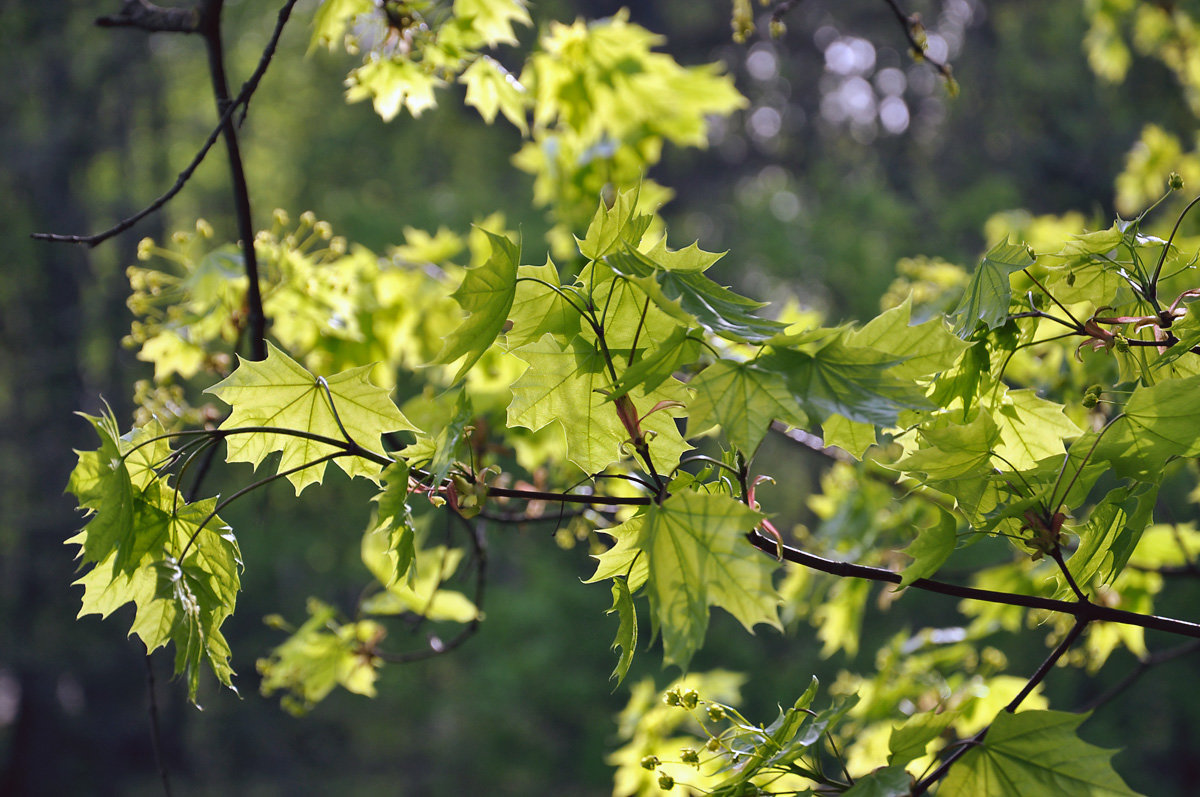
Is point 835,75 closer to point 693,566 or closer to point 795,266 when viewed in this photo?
point 795,266

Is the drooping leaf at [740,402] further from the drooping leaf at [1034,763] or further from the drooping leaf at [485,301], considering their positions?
the drooping leaf at [1034,763]

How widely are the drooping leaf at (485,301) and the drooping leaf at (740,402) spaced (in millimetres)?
256

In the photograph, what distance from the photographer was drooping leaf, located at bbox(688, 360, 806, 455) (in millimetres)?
808

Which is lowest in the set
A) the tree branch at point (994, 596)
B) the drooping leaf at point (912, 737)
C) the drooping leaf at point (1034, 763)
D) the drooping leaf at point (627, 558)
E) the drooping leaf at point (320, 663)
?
the drooping leaf at point (320, 663)

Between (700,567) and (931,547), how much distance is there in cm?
26

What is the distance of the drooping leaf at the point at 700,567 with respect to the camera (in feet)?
2.56

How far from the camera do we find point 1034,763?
908 millimetres

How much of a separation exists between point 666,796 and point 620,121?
192cm

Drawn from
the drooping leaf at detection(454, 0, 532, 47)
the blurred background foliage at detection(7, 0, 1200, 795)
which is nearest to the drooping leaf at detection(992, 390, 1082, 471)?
the drooping leaf at detection(454, 0, 532, 47)

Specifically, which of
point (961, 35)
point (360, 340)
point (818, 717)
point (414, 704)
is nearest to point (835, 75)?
point (961, 35)

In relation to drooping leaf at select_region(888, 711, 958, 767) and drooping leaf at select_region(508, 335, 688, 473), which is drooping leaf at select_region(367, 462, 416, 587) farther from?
drooping leaf at select_region(888, 711, 958, 767)

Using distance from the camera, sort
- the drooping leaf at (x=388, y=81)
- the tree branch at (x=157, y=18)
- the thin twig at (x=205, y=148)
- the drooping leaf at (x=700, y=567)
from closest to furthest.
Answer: the drooping leaf at (x=700, y=567), the thin twig at (x=205, y=148), the tree branch at (x=157, y=18), the drooping leaf at (x=388, y=81)

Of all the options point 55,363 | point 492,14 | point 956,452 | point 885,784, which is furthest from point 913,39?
point 55,363

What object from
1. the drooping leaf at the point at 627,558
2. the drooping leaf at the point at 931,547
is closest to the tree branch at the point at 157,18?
the drooping leaf at the point at 627,558
